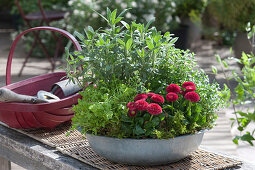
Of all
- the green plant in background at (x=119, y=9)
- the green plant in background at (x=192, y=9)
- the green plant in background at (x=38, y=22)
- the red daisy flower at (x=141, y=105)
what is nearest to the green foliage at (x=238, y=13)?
the green plant in background at (x=119, y=9)

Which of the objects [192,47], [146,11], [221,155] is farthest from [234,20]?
[221,155]

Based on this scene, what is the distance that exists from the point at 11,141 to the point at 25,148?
10cm

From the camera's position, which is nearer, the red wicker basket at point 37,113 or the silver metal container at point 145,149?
the silver metal container at point 145,149

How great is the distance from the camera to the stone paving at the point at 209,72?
2670 millimetres

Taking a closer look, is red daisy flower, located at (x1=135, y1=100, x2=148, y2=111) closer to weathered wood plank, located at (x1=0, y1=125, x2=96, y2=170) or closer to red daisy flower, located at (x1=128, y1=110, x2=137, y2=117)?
red daisy flower, located at (x1=128, y1=110, x2=137, y2=117)

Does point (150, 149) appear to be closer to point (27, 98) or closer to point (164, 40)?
point (164, 40)

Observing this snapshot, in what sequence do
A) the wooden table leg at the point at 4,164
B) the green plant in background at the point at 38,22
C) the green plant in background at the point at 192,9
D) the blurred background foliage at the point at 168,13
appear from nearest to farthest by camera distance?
the wooden table leg at the point at 4,164 < the blurred background foliage at the point at 168,13 < the green plant in background at the point at 38,22 < the green plant in background at the point at 192,9

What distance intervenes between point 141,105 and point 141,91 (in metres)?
0.14

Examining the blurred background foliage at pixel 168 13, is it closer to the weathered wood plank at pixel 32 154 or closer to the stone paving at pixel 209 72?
the stone paving at pixel 209 72

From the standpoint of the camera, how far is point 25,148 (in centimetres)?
141

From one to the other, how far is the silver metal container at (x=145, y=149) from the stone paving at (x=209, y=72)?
19 centimetres

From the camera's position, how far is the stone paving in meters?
2.67

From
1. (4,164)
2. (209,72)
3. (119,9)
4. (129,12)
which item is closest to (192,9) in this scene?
(129,12)

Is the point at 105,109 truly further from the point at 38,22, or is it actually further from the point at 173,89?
the point at 38,22
